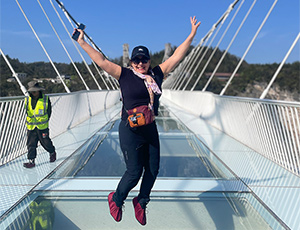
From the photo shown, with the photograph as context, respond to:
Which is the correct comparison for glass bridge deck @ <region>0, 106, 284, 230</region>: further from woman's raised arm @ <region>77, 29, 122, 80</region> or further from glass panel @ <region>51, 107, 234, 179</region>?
woman's raised arm @ <region>77, 29, 122, 80</region>

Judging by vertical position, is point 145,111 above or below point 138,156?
above

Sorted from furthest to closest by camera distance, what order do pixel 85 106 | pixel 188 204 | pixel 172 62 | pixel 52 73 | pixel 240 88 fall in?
1. pixel 240 88
2. pixel 52 73
3. pixel 85 106
4. pixel 188 204
5. pixel 172 62

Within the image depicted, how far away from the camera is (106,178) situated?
3.63 meters

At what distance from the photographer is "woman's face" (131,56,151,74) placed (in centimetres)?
221

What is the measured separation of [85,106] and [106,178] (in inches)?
278

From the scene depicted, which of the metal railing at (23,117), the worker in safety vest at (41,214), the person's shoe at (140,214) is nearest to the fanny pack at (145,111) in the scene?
the person's shoe at (140,214)

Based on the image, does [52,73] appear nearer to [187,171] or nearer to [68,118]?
[68,118]

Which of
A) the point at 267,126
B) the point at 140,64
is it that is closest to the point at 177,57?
the point at 140,64

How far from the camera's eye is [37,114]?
407 cm

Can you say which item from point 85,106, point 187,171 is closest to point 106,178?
point 187,171

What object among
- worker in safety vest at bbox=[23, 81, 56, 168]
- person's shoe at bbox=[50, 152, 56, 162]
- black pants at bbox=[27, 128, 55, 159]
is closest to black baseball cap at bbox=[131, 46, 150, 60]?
worker in safety vest at bbox=[23, 81, 56, 168]

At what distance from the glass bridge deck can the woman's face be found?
1.34 metres

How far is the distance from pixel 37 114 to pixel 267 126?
376 cm

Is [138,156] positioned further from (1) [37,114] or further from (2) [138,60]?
(1) [37,114]
